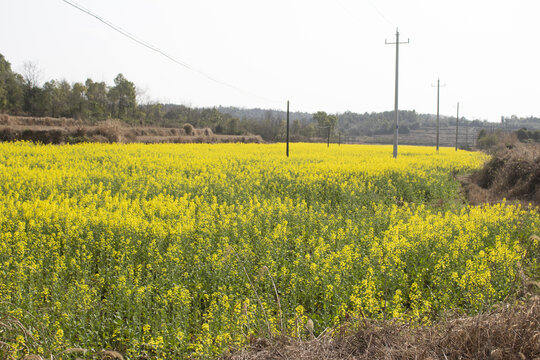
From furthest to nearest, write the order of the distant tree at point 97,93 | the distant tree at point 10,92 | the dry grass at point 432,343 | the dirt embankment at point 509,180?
the distant tree at point 97,93 → the distant tree at point 10,92 → the dirt embankment at point 509,180 → the dry grass at point 432,343

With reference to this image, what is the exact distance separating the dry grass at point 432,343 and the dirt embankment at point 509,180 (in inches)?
552

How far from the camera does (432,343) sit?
123 inches

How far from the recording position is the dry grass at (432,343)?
292 centimetres

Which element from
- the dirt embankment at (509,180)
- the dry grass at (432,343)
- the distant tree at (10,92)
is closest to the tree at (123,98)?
the distant tree at (10,92)

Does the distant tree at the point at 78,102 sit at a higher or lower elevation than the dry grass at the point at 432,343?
higher

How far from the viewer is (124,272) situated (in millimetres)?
5836

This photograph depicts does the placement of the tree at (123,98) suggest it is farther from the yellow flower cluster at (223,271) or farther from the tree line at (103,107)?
the yellow flower cluster at (223,271)

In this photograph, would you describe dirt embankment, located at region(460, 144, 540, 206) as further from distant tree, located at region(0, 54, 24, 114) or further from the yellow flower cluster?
distant tree, located at region(0, 54, 24, 114)

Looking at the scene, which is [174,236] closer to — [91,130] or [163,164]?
[163,164]

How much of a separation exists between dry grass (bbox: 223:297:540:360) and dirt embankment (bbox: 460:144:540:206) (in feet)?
46.0

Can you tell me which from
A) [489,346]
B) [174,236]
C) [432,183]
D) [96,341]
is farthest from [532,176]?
[96,341]

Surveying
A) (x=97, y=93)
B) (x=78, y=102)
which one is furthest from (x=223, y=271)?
(x=97, y=93)

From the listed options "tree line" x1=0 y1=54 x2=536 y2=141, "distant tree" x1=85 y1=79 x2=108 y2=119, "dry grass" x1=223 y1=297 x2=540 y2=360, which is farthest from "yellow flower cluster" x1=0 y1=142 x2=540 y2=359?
"distant tree" x1=85 y1=79 x2=108 y2=119

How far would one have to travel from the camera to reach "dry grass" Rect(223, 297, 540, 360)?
2.92m
